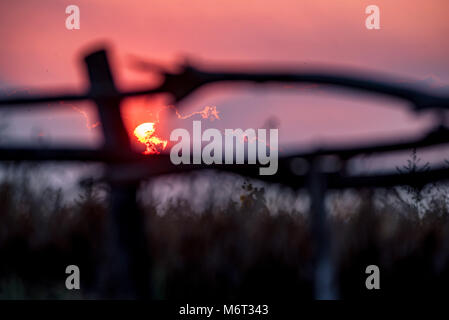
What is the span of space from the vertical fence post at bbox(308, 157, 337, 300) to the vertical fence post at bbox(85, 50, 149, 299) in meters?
0.86

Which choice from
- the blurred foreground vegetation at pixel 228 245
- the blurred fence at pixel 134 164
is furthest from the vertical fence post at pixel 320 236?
the blurred foreground vegetation at pixel 228 245

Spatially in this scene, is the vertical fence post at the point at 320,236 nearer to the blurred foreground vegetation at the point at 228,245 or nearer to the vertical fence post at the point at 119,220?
the blurred foreground vegetation at the point at 228,245

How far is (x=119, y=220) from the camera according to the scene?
3.01m

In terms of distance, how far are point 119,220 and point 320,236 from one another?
0.99 metres

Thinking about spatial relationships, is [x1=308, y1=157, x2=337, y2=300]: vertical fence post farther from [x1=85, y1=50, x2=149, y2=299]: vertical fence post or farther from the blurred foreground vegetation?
[x1=85, y1=50, x2=149, y2=299]: vertical fence post

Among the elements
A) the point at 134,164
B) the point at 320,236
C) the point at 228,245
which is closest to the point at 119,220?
the point at 134,164

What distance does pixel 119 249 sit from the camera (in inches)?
119

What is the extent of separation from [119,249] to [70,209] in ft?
2.16

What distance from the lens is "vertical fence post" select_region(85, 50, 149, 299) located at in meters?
3.01

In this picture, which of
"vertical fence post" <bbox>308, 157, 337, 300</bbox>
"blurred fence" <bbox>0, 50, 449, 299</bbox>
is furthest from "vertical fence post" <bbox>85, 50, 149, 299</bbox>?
"vertical fence post" <bbox>308, 157, 337, 300</bbox>

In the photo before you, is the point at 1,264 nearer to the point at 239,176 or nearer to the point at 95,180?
the point at 95,180

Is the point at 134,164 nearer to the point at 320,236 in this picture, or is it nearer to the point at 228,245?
the point at 228,245

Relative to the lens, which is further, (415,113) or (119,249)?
(119,249)
